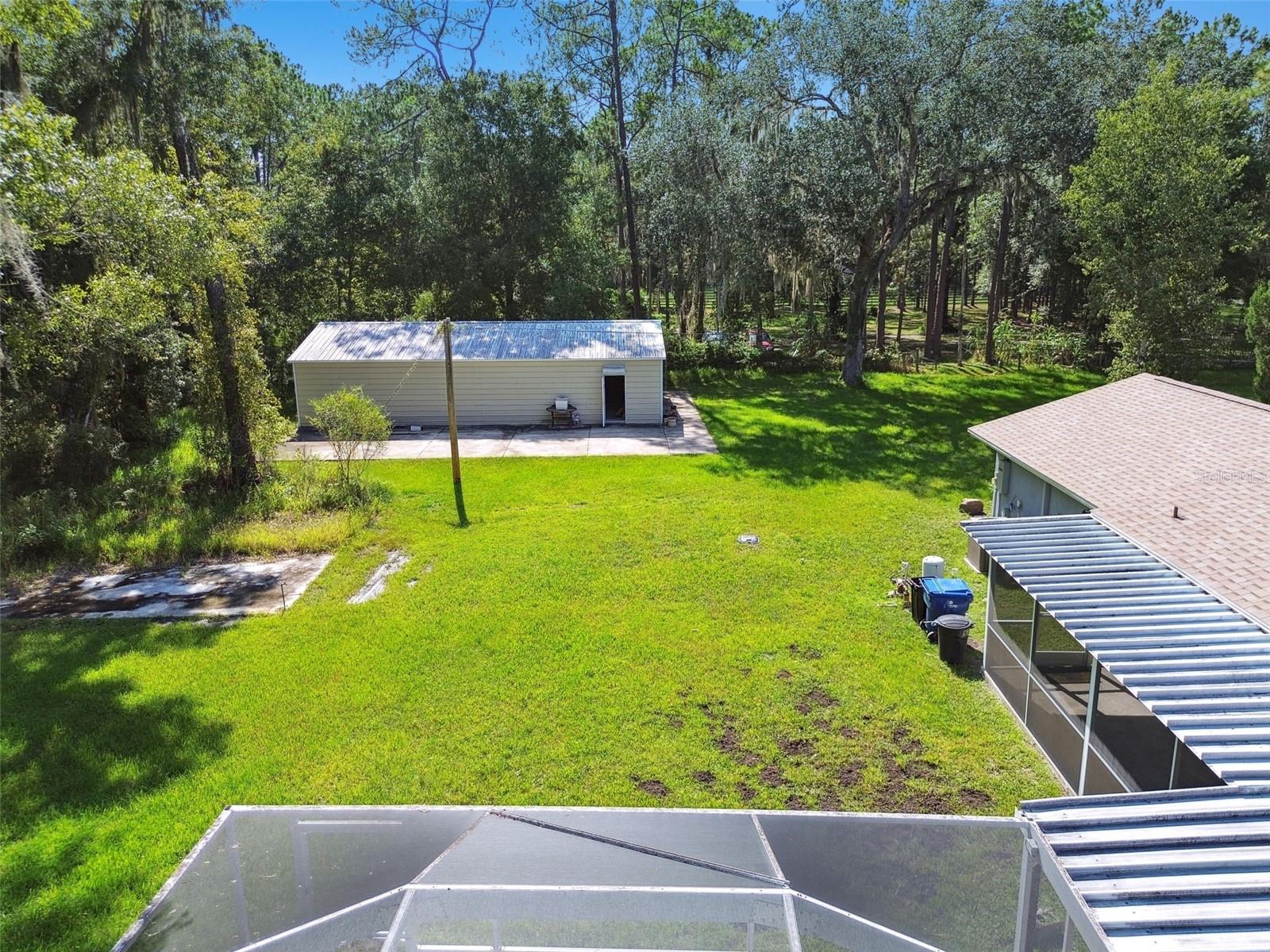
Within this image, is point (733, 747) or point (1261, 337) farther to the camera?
point (1261, 337)

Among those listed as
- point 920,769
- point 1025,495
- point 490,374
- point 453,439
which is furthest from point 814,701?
point 490,374

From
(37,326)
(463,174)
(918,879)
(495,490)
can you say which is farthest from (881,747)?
(463,174)

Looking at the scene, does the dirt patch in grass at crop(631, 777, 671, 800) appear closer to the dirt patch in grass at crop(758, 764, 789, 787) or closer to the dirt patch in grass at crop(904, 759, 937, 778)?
the dirt patch in grass at crop(758, 764, 789, 787)

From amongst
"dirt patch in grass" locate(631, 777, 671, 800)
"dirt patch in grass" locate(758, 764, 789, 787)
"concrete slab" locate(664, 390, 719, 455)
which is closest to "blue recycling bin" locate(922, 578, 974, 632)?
"dirt patch in grass" locate(758, 764, 789, 787)

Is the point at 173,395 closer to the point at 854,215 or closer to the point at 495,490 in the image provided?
the point at 495,490

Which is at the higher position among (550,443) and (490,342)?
(490,342)

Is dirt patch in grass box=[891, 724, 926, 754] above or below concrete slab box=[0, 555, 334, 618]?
below

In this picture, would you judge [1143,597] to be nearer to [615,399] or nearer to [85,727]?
[85,727]
